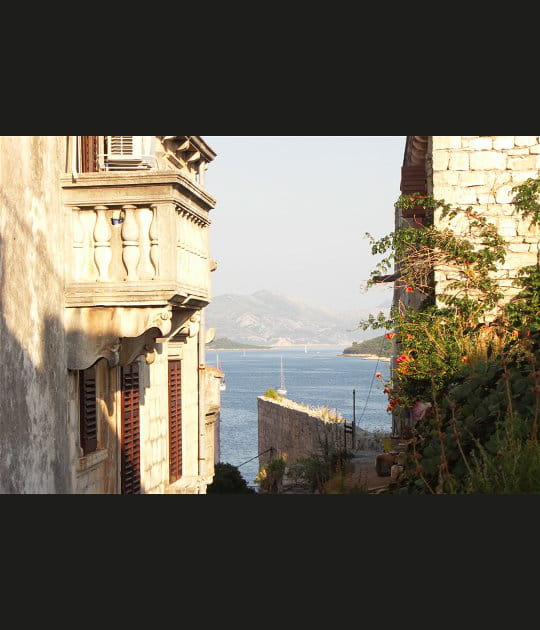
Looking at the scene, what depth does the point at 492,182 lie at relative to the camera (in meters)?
10.1

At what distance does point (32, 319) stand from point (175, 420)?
7002mm

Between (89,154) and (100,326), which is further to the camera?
(89,154)

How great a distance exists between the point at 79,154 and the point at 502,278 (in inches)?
188

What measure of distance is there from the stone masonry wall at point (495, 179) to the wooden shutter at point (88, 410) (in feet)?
13.2

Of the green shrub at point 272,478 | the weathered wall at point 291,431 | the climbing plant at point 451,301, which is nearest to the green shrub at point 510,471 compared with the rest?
the climbing plant at point 451,301

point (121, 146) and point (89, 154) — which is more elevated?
point (121, 146)

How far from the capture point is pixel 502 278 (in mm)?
10125

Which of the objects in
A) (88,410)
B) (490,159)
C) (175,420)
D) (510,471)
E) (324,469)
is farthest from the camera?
(324,469)

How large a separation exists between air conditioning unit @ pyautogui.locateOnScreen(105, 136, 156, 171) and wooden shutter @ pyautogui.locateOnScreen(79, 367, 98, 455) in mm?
2328

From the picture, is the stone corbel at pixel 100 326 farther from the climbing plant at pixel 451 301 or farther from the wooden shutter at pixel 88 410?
the climbing plant at pixel 451 301

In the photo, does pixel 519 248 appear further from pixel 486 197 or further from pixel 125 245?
pixel 125 245

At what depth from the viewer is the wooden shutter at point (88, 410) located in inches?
320

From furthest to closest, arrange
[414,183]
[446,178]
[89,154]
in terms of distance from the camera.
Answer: [414,183], [446,178], [89,154]

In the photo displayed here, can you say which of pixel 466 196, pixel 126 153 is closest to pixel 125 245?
pixel 126 153
